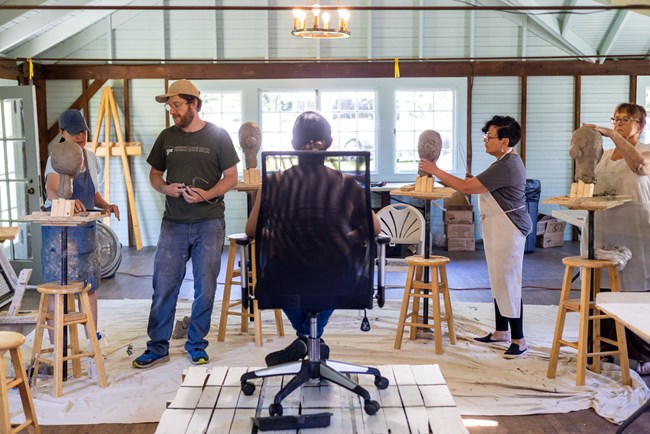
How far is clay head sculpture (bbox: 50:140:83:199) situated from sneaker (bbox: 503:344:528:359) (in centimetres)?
297

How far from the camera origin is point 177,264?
16.6 feet

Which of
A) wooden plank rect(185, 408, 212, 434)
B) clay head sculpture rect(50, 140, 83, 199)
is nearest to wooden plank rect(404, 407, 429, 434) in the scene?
wooden plank rect(185, 408, 212, 434)

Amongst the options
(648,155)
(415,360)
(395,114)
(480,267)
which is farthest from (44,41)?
(648,155)

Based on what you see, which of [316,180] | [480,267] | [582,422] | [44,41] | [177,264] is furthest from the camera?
[44,41]

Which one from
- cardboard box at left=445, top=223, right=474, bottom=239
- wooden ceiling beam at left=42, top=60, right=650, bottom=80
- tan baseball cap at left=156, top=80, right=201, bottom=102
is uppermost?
wooden ceiling beam at left=42, top=60, right=650, bottom=80

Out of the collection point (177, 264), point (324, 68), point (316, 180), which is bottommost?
point (177, 264)

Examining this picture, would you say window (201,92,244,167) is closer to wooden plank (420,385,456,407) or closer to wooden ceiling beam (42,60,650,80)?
wooden ceiling beam (42,60,650,80)

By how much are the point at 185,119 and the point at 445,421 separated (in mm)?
2697

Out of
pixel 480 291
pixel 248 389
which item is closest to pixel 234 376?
pixel 248 389

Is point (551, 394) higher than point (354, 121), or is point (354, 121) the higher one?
point (354, 121)

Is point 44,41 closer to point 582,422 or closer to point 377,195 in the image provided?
point 377,195

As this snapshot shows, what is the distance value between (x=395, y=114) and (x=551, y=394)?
6.99 m

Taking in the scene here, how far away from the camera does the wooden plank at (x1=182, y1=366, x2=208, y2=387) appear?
3.53 metres

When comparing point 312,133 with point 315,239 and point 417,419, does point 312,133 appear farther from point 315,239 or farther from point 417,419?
point 417,419
